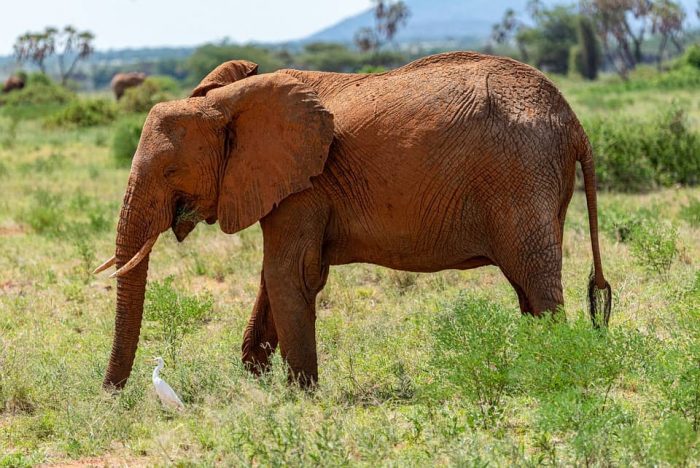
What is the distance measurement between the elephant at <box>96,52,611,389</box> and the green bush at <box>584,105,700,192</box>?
8.73 meters

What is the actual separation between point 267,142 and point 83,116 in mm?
28400

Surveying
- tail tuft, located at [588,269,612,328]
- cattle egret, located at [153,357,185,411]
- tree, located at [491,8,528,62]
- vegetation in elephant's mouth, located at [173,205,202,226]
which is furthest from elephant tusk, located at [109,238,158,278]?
tree, located at [491,8,528,62]

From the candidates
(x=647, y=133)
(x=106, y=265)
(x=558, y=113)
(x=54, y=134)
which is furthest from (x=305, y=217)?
(x=54, y=134)

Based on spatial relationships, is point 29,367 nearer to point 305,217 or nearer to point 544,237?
point 305,217

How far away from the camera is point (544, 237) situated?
620cm

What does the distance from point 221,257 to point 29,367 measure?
13.2ft

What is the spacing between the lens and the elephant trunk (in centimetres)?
630

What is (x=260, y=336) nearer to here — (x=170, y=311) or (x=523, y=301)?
(x=170, y=311)

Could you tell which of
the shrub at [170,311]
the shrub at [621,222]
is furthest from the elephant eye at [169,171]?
the shrub at [621,222]

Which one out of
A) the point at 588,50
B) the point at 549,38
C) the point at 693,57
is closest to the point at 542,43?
the point at 549,38

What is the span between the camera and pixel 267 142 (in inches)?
252

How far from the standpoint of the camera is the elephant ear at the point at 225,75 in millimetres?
6656

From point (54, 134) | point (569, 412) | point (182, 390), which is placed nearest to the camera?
point (569, 412)

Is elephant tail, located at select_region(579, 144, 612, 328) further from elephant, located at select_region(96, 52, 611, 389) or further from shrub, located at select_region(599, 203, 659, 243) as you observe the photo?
shrub, located at select_region(599, 203, 659, 243)
